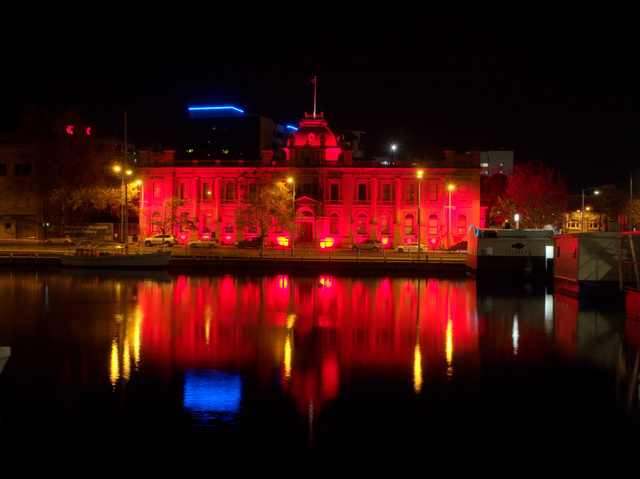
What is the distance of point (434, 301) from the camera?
32.0m

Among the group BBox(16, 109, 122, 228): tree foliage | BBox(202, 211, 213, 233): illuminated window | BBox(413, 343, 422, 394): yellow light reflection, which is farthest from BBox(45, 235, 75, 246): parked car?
Answer: BBox(413, 343, 422, 394): yellow light reflection

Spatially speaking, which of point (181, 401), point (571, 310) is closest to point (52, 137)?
point (571, 310)

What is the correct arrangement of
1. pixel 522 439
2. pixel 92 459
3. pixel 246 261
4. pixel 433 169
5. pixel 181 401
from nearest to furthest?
pixel 92 459 < pixel 522 439 < pixel 181 401 < pixel 246 261 < pixel 433 169

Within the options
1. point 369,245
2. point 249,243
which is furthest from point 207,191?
point 369,245

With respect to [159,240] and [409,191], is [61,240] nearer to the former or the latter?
[159,240]

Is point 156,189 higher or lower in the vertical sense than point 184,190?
higher

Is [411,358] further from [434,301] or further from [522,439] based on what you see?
[434,301]

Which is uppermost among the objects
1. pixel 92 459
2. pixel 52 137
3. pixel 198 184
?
pixel 52 137

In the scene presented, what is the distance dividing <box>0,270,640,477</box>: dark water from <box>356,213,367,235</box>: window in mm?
42916

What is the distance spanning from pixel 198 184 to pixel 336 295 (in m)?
43.5

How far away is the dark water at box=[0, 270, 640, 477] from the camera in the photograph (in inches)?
433

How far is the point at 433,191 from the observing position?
2810 inches

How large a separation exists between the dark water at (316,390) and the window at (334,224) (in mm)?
43184

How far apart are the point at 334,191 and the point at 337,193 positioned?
412 millimetres
